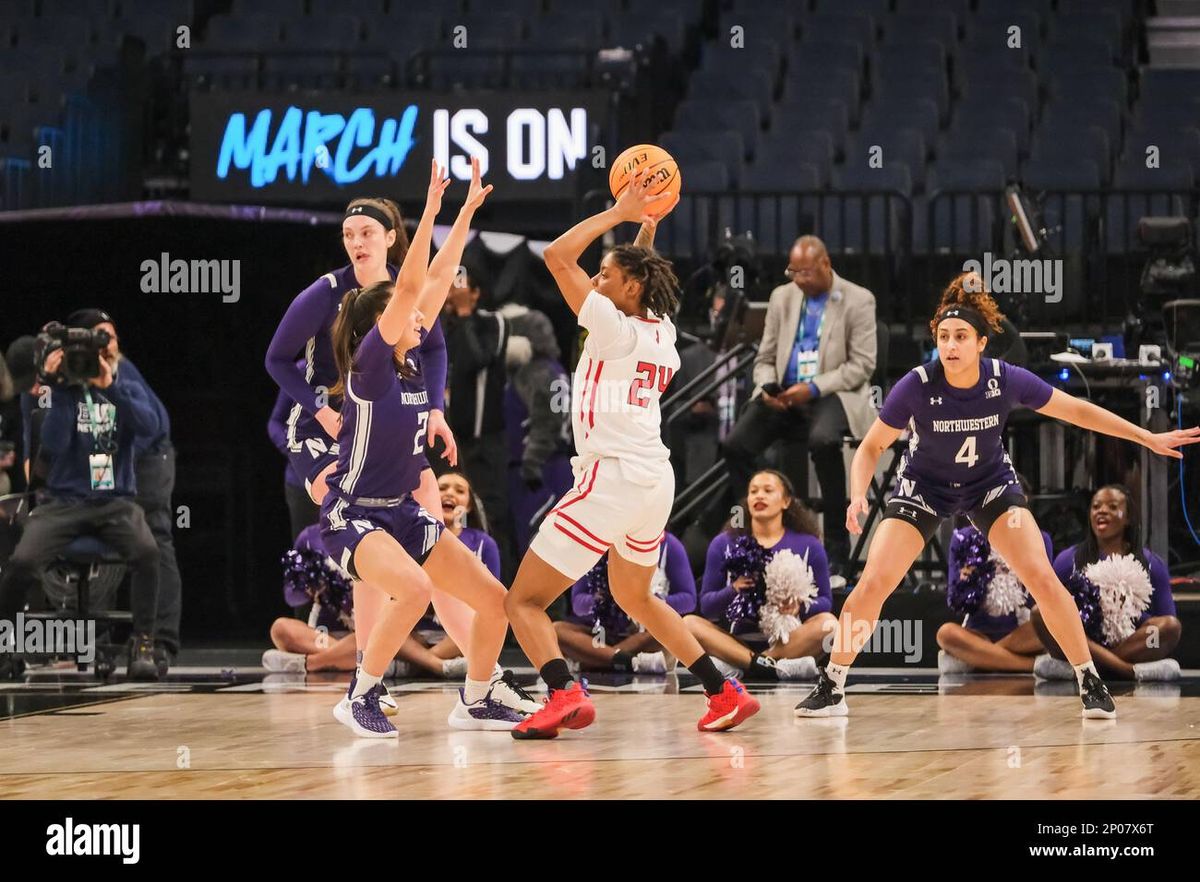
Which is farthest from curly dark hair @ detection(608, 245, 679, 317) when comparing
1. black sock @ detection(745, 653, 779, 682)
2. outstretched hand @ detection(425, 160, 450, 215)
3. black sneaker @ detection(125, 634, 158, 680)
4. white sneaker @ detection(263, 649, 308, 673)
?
black sneaker @ detection(125, 634, 158, 680)

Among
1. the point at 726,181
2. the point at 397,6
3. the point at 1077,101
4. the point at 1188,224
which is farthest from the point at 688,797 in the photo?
the point at 397,6

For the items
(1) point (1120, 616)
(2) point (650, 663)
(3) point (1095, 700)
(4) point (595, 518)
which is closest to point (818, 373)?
(2) point (650, 663)

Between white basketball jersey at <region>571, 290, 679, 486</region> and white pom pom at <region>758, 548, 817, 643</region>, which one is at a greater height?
white basketball jersey at <region>571, 290, 679, 486</region>

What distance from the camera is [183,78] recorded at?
486 inches

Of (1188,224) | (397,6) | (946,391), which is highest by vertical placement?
(397,6)

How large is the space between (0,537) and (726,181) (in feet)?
17.9

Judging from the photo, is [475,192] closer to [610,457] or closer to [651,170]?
[651,170]

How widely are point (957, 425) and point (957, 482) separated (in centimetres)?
22

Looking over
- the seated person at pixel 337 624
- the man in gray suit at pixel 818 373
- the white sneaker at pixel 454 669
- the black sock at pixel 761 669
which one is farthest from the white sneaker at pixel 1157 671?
the white sneaker at pixel 454 669

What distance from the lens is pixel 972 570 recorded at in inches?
350

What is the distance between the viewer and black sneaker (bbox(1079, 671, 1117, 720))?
22.6ft

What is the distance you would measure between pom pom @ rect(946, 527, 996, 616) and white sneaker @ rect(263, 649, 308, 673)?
330cm

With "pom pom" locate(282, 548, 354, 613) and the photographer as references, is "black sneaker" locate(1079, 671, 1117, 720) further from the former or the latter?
the photographer
